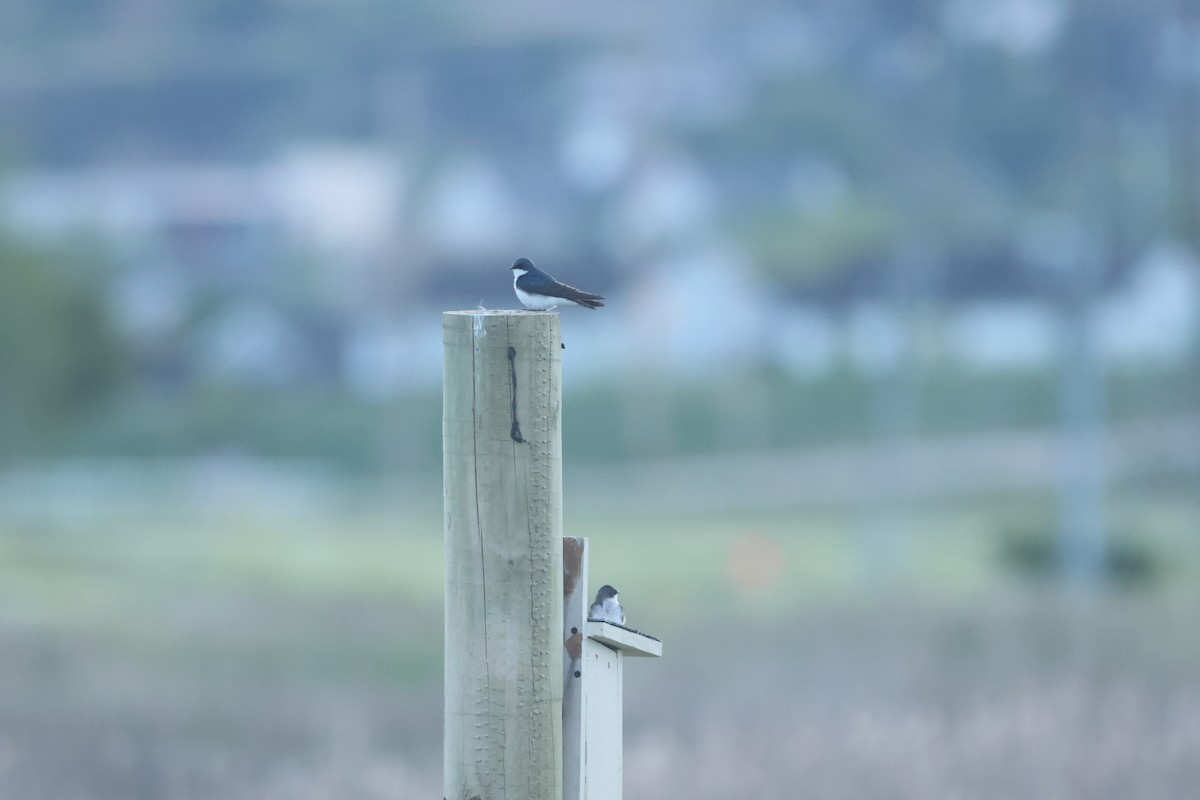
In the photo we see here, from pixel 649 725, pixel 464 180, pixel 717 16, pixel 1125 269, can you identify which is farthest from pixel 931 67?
pixel 717 16

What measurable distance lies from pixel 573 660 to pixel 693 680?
793cm

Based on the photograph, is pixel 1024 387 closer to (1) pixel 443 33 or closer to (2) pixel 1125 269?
(2) pixel 1125 269

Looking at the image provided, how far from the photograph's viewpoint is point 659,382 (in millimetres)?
50594

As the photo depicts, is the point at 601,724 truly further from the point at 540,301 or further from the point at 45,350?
the point at 45,350

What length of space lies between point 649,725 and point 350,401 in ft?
153

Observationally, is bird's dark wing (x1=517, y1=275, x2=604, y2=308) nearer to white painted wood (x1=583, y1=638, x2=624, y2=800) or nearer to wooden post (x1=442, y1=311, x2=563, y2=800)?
wooden post (x1=442, y1=311, x2=563, y2=800)

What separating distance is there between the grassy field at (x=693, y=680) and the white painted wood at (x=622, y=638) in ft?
11.3

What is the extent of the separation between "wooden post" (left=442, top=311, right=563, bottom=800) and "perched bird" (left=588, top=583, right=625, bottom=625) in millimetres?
387

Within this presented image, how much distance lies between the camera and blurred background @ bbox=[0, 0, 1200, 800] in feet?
32.2

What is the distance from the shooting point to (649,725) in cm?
956

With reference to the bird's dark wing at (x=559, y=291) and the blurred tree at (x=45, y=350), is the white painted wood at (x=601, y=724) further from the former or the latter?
the blurred tree at (x=45, y=350)

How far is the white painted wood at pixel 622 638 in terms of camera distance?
12.3ft

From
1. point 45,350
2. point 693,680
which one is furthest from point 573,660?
point 45,350

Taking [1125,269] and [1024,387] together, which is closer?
[1125,269]
